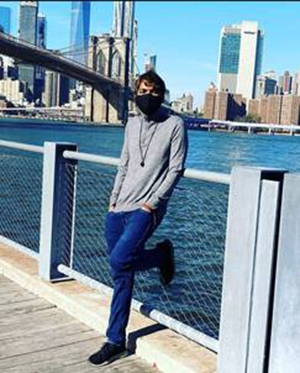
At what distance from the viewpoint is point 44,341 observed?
3.23 metres

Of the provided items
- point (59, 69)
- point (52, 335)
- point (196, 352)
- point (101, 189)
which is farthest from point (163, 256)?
point (59, 69)

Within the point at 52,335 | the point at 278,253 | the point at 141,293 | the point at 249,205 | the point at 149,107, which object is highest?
the point at 149,107

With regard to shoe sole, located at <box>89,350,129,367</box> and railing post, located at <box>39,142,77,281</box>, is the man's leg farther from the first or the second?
railing post, located at <box>39,142,77,281</box>

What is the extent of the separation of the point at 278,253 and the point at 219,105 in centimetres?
6354

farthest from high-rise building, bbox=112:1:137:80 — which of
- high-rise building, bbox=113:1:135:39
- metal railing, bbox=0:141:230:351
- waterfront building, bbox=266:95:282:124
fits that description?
metal railing, bbox=0:141:230:351

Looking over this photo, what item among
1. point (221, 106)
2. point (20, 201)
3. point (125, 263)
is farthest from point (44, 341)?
point (221, 106)

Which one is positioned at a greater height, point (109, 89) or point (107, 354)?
point (109, 89)

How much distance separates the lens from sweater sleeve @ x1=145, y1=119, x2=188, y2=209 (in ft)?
9.26

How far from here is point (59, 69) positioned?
51.0 metres

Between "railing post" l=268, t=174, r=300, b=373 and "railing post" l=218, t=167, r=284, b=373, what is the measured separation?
42 mm

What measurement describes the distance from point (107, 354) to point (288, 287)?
105 cm

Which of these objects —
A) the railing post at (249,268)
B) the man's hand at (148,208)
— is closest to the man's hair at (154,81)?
the man's hand at (148,208)

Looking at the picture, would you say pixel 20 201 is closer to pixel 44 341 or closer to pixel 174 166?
pixel 44 341

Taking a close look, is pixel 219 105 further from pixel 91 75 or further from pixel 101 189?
pixel 101 189
